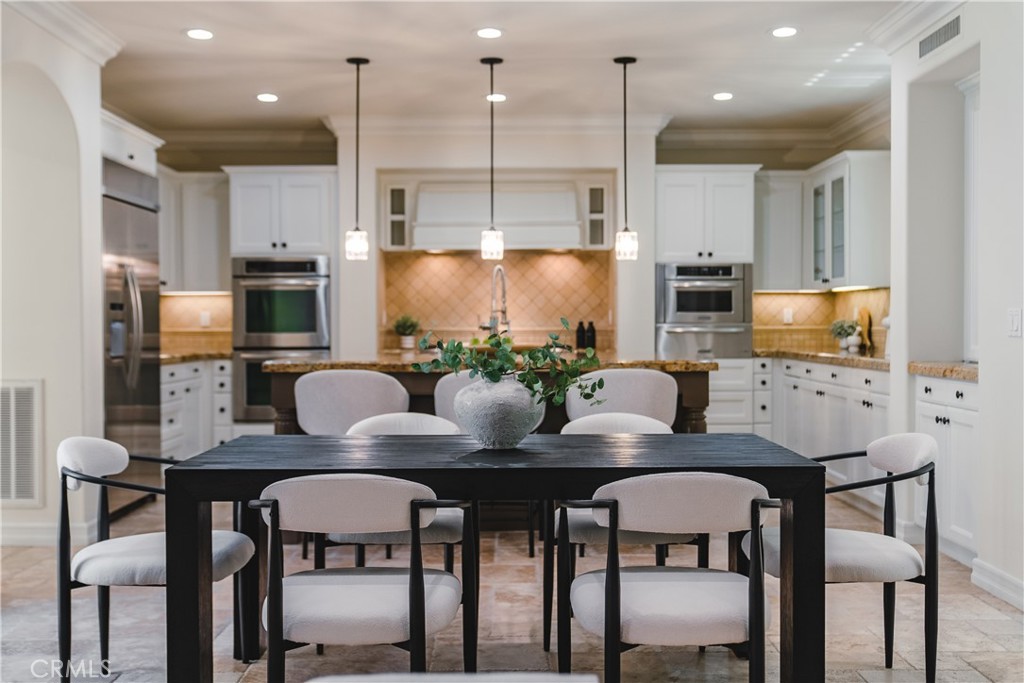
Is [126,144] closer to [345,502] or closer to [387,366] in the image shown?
[387,366]

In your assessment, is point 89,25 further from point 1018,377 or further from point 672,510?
point 1018,377

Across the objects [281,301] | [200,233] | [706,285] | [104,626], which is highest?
[200,233]

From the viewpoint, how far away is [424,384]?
4504 mm

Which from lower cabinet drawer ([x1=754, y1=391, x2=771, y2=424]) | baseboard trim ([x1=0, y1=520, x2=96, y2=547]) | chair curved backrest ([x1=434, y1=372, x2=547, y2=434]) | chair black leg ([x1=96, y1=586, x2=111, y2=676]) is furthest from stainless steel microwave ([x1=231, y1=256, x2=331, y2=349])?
chair black leg ([x1=96, y1=586, x2=111, y2=676])

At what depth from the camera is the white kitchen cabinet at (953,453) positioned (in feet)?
12.7

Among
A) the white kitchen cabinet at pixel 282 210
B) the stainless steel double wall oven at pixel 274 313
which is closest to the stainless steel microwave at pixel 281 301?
the stainless steel double wall oven at pixel 274 313

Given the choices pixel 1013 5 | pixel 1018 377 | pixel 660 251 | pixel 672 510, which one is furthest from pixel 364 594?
pixel 660 251

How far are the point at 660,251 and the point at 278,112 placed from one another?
2.97 metres

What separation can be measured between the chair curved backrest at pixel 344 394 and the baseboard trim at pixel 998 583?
101 inches

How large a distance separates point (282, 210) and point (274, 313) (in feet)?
2.54

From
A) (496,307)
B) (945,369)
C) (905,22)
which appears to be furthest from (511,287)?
(945,369)

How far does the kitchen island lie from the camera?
4414 millimetres

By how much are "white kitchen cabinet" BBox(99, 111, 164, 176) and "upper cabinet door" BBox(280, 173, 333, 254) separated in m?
1.23

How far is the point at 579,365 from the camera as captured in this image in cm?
275
